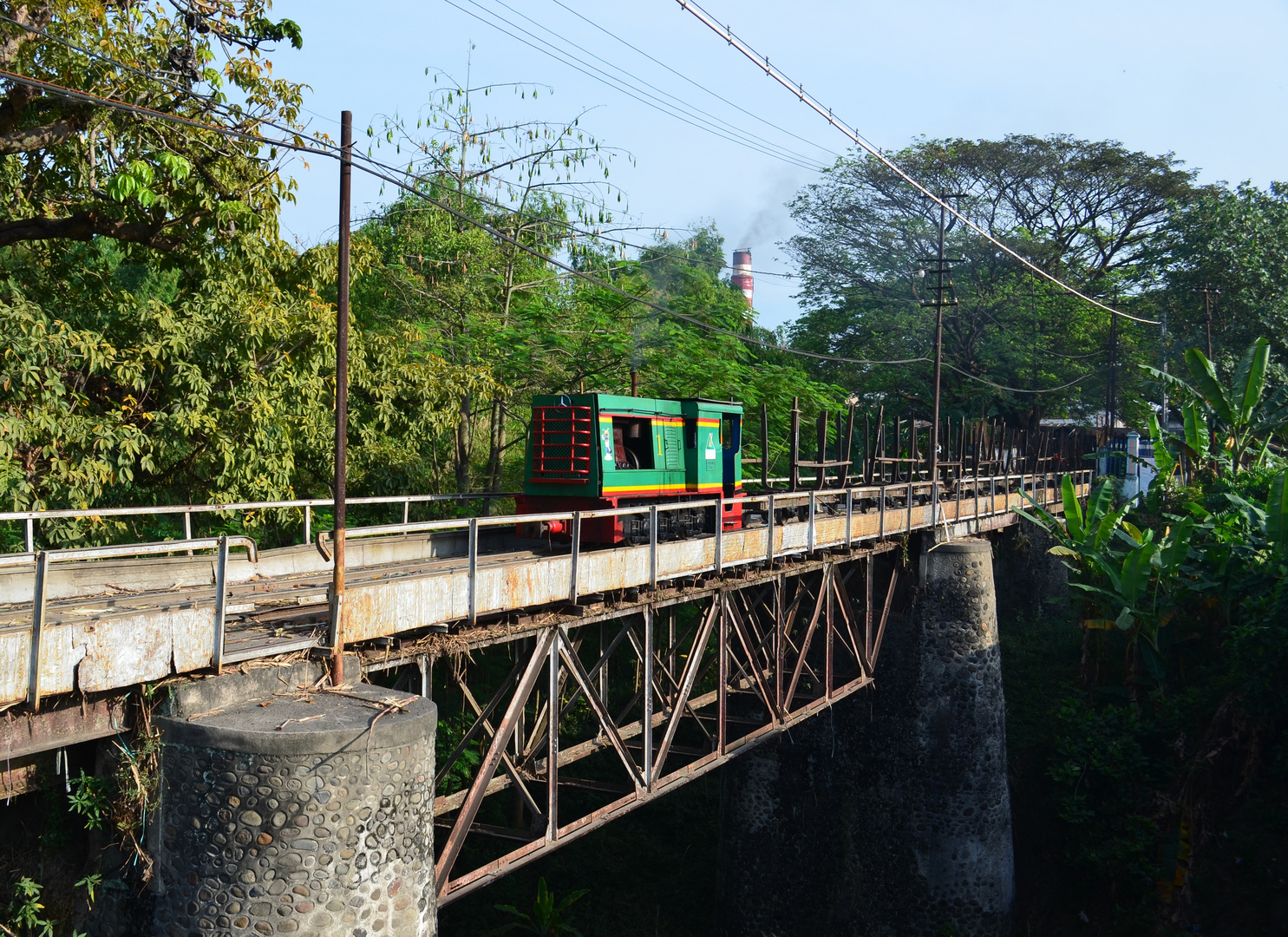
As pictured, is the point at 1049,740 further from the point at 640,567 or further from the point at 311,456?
the point at 311,456

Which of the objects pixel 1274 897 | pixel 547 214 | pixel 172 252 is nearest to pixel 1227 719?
pixel 1274 897

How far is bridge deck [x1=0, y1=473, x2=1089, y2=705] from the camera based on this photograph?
6758 millimetres

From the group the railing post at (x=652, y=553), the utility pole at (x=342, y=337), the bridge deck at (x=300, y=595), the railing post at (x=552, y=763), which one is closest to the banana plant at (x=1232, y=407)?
the bridge deck at (x=300, y=595)

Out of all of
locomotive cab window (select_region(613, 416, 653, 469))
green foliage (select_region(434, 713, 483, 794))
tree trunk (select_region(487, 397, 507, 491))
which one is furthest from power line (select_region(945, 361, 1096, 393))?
locomotive cab window (select_region(613, 416, 653, 469))

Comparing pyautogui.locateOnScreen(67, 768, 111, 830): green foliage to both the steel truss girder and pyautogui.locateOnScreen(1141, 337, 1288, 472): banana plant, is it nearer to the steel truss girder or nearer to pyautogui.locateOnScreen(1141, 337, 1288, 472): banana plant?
the steel truss girder

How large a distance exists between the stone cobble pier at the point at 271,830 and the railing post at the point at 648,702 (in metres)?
5.20

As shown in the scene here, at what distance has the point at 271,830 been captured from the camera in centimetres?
688

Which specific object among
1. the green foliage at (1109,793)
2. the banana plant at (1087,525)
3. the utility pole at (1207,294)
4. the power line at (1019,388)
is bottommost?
the green foliage at (1109,793)

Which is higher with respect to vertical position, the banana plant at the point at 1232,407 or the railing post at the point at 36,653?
the banana plant at the point at 1232,407

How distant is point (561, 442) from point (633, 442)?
4.47 feet

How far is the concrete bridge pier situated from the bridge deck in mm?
4566

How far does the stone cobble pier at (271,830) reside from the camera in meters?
6.84

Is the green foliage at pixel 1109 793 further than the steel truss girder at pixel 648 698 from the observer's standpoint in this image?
Yes

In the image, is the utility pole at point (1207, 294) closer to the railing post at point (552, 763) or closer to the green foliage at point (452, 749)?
the green foliage at point (452, 749)
